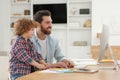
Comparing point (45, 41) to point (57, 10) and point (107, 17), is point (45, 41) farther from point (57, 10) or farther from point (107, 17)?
point (57, 10)

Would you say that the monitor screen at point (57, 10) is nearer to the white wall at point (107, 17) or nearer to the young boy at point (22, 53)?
the white wall at point (107, 17)

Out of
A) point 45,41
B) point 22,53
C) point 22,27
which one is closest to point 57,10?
point 45,41

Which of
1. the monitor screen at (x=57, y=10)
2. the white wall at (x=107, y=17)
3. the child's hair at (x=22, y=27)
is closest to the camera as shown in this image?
the child's hair at (x=22, y=27)

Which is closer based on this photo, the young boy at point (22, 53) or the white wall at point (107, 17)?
the young boy at point (22, 53)

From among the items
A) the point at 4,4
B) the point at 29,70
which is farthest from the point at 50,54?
the point at 4,4

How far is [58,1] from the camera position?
748 centimetres

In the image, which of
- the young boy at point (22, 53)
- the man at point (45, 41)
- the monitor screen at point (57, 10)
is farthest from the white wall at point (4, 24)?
the young boy at point (22, 53)

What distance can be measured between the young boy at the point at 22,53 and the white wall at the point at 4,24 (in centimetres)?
481

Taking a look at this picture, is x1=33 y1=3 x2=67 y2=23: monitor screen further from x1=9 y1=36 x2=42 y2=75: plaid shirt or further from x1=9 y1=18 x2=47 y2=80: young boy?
x1=9 y1=36 x2=42 y2=75: plaid shirt

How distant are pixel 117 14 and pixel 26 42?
450 cm

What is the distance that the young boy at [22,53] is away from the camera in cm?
279

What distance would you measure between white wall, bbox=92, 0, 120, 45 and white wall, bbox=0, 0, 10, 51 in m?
2.28

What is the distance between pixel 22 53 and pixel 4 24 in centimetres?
504

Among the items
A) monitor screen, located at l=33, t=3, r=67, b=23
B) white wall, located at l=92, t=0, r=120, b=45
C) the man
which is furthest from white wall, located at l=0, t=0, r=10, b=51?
the man
